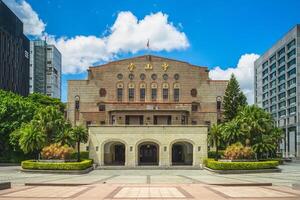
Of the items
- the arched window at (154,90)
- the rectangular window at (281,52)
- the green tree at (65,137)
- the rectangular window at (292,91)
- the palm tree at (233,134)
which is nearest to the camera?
the green tree at (65,137)

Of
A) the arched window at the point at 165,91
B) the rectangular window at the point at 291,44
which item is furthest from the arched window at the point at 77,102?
the rectangular window at the point at 291,44

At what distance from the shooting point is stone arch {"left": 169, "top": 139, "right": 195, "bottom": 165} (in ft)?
194

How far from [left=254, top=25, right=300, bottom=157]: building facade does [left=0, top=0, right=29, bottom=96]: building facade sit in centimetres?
6188

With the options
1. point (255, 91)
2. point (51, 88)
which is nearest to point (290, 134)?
point (255, 91)

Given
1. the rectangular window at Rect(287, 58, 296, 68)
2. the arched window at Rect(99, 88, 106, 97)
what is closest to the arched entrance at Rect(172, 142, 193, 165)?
the arched window at Rect(99, 88, 106, 97)

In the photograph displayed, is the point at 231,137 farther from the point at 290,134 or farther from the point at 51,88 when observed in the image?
the point at 51,88

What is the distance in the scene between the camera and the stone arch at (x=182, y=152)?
5909cm

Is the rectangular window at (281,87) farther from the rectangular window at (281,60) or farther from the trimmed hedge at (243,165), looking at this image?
the trimmed hedge at (243,165)

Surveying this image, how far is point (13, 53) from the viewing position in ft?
318

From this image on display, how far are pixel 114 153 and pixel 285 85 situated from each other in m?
54.5

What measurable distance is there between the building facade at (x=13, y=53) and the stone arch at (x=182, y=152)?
42.2 metres

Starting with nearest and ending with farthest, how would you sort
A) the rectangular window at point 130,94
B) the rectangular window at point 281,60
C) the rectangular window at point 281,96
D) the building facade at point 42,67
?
the rectangular window at point 130,94
the rectangular window at point 281,60
the rectangular window at point 281,96
the building facade at point 42,67

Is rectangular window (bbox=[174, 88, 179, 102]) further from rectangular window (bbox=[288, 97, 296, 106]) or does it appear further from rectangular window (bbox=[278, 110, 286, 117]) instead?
rectangular window (bbox=[278, 110, 286, 117])

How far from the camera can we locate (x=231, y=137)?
175 feet
